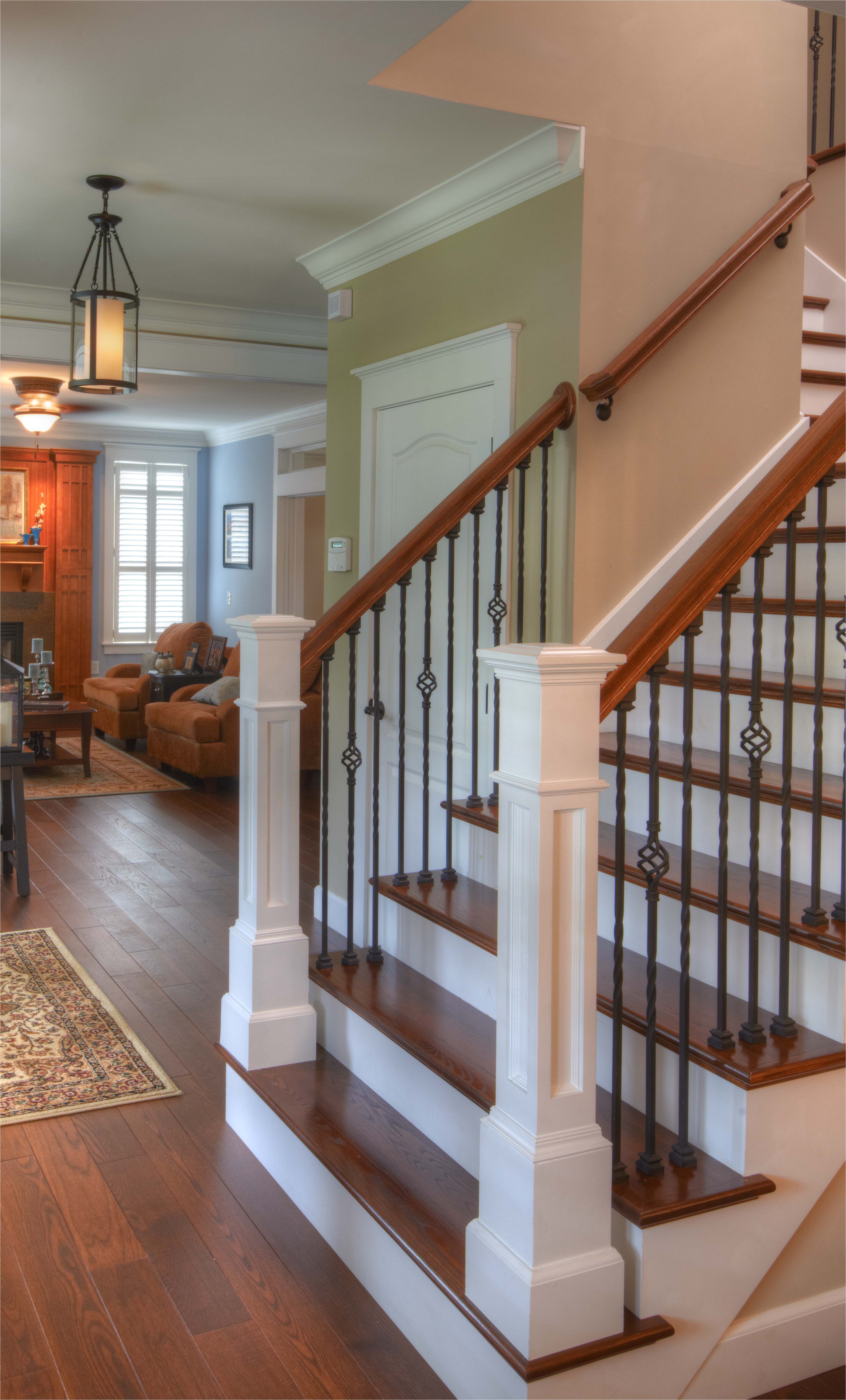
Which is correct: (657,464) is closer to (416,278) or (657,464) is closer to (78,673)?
(416,278)

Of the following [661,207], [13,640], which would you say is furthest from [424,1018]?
[13,640]

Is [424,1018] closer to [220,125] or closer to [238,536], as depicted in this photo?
[220,125]

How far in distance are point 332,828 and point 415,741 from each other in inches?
40.4

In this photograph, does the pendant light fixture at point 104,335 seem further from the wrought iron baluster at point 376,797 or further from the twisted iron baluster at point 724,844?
the twisted iron baluster at point 724,844

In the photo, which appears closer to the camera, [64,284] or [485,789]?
[485,789]

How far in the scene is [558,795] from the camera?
70.4 inches

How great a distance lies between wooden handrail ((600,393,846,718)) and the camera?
1922 millimetres

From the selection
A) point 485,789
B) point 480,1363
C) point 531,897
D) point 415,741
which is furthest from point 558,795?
point 415,741

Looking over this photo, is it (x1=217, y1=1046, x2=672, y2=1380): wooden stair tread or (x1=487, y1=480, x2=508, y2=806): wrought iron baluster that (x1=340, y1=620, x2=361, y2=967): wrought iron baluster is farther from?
(x1=487, y1=480, x2=508, y2=806): wrought iron baluster

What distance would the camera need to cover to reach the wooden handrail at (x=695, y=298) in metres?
3.06

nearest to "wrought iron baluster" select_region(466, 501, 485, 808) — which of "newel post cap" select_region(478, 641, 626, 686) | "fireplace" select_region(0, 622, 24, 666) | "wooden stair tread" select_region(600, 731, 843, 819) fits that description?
"wooden stair tread" select_region(600, 731, 843, 819)

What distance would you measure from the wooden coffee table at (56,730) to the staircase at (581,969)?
5392mm

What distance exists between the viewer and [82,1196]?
267 centimetres

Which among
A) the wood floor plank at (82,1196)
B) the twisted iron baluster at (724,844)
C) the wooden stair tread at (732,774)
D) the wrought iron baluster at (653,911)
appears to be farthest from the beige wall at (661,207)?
the wood floor plank at (82,1196)
